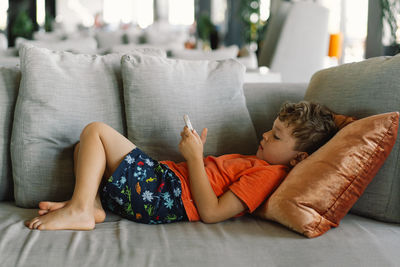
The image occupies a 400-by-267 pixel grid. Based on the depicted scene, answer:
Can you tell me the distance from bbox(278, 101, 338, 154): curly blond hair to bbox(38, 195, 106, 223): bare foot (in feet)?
2.25

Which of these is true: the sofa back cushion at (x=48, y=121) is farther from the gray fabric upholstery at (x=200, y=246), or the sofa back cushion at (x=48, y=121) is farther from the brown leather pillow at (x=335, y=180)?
the brown leather pillow at (x=335, y=180)

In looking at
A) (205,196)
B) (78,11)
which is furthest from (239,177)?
(78,11)

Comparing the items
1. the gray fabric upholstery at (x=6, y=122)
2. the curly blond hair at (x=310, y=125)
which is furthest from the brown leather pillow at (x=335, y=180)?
the gray fabric upholstery at (x=6, y=122)

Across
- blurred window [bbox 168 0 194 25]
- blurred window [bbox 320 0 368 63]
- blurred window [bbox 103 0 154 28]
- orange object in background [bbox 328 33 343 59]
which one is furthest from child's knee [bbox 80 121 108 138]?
blurred window [bbox 103 0 154 28]

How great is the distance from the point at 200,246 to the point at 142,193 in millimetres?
312

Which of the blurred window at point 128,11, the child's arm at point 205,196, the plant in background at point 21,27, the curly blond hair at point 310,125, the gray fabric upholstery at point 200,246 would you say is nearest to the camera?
the gray fabric upholstery at point 200,246

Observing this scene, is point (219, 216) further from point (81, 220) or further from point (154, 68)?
point (154, 68)

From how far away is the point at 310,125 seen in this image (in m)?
1.29

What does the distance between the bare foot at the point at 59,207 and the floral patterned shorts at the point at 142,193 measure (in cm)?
5

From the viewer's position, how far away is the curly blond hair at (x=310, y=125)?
129cm

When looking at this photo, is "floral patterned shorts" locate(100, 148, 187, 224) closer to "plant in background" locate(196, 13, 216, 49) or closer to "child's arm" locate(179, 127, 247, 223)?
"child's arm" locate(179, 127, 247, 223)

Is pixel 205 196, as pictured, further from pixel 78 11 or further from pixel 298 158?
pixel 78 11

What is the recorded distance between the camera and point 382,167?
1.20 m

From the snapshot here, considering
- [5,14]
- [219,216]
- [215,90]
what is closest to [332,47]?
[215,90]
